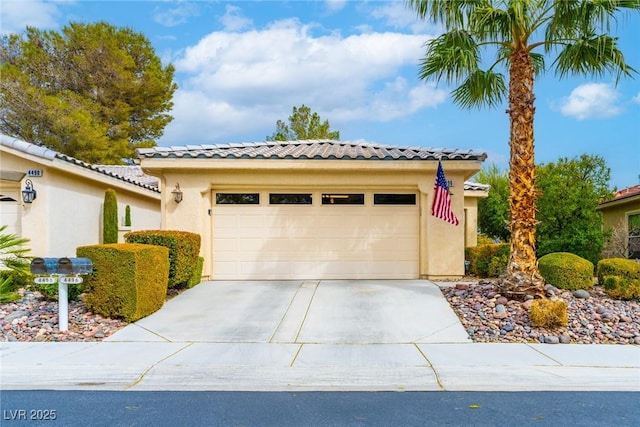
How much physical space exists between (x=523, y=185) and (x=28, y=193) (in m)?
11.5

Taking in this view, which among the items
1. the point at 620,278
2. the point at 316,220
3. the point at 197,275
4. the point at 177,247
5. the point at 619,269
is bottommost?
the point at 197,275

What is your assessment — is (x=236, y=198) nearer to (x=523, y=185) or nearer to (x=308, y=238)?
(x=308, y=238)

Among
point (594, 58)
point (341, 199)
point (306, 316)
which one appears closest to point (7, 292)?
point (306, 316)

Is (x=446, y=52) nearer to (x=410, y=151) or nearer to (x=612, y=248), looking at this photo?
(x=410, y=151)

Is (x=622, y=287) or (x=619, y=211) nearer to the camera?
(x=622, y=287)

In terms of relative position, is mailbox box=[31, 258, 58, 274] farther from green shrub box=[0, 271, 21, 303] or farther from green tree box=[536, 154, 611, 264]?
green tree box=[536, 154, 611, 264]

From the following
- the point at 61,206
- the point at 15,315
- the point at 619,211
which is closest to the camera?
the point at 15,315

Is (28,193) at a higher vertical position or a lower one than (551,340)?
higher

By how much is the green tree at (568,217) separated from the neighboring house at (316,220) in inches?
125

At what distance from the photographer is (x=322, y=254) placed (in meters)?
11.1

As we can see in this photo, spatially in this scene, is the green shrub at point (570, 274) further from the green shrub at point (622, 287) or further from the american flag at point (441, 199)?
the american flag at point (441, 199)

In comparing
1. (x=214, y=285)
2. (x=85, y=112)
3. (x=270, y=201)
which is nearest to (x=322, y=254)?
(x=270, y=201)

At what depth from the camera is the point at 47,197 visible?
36.7 ft

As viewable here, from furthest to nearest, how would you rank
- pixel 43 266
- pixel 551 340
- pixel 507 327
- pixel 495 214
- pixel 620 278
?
pixel 495 214 → pixel 620 278 → pixel 507 327 → pixel 43 266 → pixel 551 340
